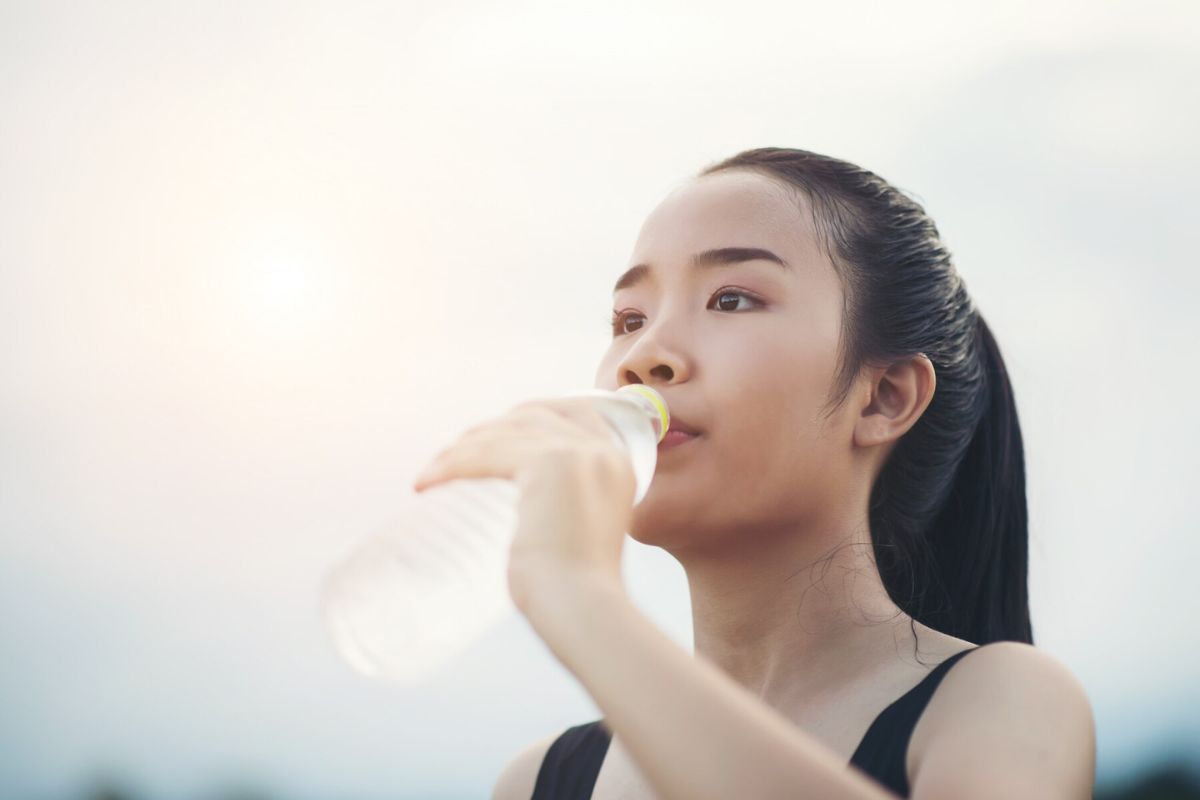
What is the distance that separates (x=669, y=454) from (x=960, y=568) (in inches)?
25.5

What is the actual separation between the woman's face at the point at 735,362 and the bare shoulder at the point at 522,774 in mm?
520

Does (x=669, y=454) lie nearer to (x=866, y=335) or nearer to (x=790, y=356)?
(x=790, y=356)

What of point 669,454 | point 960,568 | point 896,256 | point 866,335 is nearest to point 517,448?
point 669,454

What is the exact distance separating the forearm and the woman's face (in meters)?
0.51

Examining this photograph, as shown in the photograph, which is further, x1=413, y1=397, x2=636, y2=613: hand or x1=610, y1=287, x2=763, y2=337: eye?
x1=610, y1=287, x2=763, y2=337: eye

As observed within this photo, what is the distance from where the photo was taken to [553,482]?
40.2 inches

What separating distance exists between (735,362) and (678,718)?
2.07ft

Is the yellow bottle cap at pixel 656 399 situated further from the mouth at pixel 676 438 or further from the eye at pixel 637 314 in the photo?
the eye at pixel 637 314

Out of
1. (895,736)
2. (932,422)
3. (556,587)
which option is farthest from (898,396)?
(556,587)

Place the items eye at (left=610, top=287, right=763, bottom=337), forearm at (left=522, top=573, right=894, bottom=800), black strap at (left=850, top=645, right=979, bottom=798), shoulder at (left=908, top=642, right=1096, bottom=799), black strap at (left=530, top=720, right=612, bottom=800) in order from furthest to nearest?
black strap at (left=530, top=720, right=612, bottom=800), eye at (left=610, top=287, right=763, bottom=337), black strap at (left=850, top=645, right=979, bottom=798), shoulder at (left=908, top=642, right=1096, bottom=799), forearm at (left=522, top=573, right=894, bottom=800)

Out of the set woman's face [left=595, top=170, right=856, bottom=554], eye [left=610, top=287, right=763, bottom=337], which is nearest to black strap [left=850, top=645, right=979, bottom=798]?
woman's face [left=595, top=170, right=856, bottom=554]

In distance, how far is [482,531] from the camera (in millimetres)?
1255

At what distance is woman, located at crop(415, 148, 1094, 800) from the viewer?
94cm

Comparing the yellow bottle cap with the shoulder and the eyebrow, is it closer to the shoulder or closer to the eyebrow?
the eyebrow
